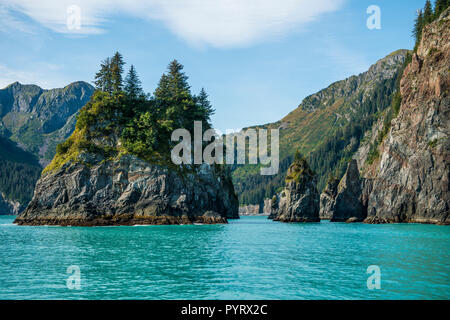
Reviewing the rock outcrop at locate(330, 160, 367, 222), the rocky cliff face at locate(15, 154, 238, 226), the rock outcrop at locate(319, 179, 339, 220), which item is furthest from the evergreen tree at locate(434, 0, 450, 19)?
the rocky cliff face at locate(15, 154, 238, 226)

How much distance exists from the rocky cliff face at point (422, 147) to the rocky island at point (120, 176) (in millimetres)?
51151

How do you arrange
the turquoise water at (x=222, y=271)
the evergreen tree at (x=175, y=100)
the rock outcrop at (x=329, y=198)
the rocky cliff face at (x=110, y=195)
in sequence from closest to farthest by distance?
1. the turquoise water at (x=222, y=271)
2. the rocky cliff face at (x=110, y=195)
3. the evergreen tree at (x=175, y=100)
4. the rock outcrop at (x=329, y=198)

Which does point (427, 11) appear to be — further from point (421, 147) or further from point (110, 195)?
point (110, 195)

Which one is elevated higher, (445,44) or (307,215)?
(445,44)

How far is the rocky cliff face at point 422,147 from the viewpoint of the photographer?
93.5 metres

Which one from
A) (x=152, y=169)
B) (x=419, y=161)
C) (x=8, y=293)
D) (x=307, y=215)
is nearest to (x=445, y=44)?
(x=419, y=161)

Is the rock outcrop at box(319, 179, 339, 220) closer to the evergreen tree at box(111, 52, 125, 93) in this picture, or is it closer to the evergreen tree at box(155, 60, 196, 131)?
the evergreen tree at box(155, 60, 196, 131)

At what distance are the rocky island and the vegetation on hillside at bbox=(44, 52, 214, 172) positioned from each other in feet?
0.89

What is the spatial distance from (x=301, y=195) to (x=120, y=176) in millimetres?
57044

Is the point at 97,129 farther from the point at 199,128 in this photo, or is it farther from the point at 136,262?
the point at 136,262

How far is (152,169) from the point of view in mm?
95500

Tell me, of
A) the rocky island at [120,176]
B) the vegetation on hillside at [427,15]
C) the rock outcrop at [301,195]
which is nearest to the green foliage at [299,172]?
the rock outcrop at [301,195]

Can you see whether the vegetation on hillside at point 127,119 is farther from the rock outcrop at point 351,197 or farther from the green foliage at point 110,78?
the rock outcrop at point 351,197
